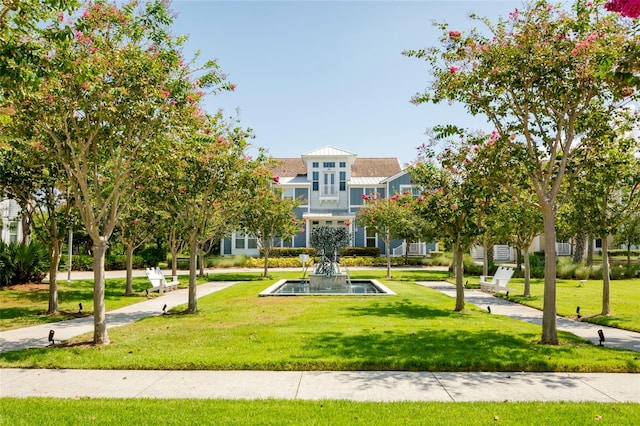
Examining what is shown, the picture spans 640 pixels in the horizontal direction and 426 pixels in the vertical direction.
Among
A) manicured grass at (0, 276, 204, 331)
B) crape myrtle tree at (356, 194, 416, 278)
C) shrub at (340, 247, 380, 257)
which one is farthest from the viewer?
shrub at (340, 247, 380, 257)

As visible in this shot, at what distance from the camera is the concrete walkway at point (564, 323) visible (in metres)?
10.1

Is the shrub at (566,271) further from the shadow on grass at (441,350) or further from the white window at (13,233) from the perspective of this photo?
the white window at (13,233)

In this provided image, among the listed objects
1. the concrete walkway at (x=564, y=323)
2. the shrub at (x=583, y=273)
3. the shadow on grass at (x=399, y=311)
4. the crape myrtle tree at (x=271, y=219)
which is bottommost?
the concrete walkway at (x=564, y=323)

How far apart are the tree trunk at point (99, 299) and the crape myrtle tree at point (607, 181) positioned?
9463 millimetres

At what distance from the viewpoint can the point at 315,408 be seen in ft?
18.3

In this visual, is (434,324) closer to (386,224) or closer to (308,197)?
(386,224)

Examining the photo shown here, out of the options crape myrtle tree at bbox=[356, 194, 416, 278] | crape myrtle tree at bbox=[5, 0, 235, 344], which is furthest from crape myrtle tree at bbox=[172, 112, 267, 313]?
crape myrtle tree at bbox=[356, 194, 416, 278]

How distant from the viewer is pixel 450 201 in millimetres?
14461

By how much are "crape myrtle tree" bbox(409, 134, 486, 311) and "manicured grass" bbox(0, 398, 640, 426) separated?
24.7 feet

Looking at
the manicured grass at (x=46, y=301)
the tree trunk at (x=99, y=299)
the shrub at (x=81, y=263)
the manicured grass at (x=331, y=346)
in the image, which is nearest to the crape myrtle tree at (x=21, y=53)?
the tree trunk at (x=99, y=299)

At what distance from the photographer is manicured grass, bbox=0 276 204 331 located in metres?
12.6

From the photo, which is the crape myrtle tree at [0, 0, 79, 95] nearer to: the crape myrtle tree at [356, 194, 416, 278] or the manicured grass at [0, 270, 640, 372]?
the manicured grass at [0, 270, 640, 372]

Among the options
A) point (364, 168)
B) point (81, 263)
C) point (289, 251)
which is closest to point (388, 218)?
point (289, 251)

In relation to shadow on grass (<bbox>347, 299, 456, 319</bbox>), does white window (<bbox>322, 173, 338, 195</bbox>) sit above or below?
above
